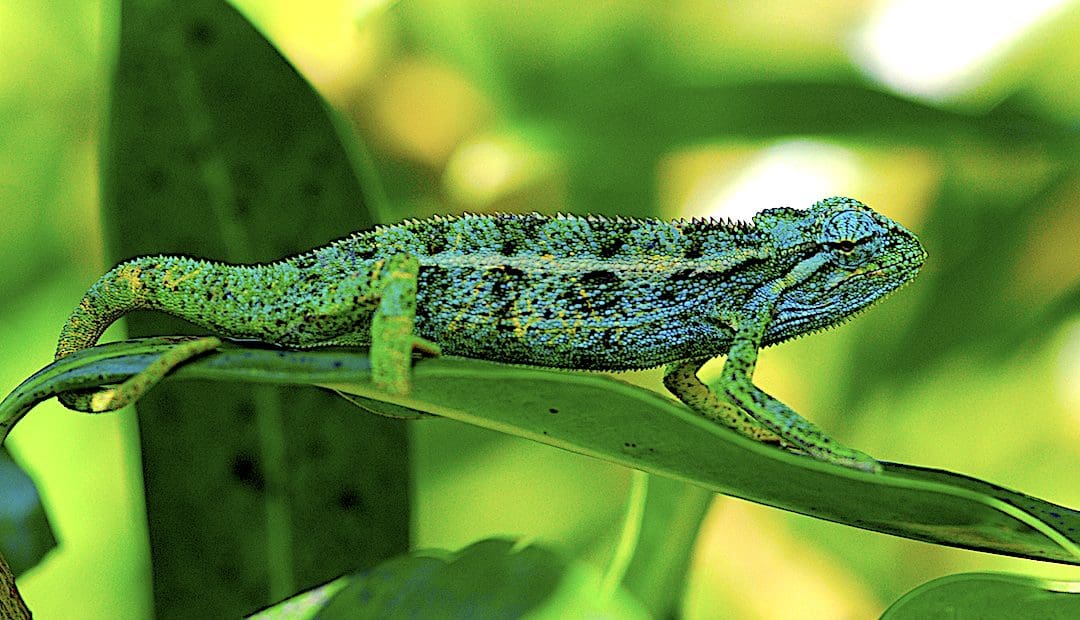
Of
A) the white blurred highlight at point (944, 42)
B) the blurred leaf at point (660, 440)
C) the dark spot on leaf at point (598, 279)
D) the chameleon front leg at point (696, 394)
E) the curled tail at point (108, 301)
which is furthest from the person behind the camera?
the white blurred highlight at point (944, 42)

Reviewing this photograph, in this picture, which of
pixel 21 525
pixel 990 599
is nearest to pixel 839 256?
pixel 990 599

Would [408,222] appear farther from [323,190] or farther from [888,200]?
[888,200]

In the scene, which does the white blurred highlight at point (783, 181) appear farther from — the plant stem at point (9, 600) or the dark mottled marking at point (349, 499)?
the plant stem at point (9, 600)

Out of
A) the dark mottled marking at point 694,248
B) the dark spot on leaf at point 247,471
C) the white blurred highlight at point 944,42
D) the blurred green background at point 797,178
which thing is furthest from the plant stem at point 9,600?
the white blurred highlight at point 944,42

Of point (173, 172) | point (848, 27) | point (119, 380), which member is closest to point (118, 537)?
point (173, 172)

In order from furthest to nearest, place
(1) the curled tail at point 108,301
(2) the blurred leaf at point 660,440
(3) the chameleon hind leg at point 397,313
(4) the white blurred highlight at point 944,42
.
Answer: (4) the white blurred highlight at point 944,42 → (1) the curled tail at point 108,301 → (3) the chameleon hind leg at point 397,313 → (2) the blurred leaf at point 660,440

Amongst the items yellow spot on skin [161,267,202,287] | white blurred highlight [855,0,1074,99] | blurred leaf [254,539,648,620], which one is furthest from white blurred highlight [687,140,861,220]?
yellow spot on skin [161,267,202,287]

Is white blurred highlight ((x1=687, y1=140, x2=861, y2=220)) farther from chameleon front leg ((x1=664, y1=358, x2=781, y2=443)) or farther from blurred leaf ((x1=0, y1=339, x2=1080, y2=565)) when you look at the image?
blurred leaf ((x1=0, y1=339, x2=1080, y2=565))
